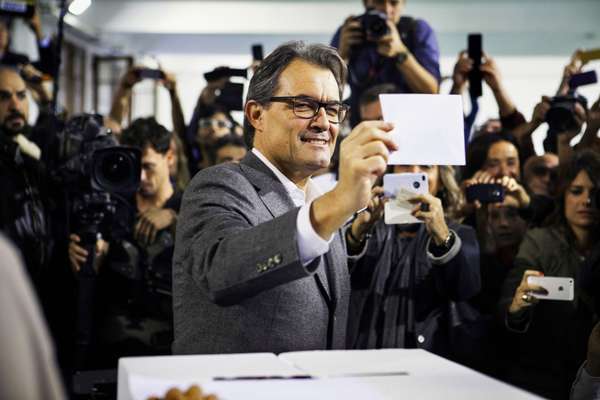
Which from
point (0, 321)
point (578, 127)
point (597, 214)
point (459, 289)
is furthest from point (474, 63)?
point (0, 321)

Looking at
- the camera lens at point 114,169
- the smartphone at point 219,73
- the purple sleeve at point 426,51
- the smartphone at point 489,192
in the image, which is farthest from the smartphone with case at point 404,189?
the smartphone at point 219,73

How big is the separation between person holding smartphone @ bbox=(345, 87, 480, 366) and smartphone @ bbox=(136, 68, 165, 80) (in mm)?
1682

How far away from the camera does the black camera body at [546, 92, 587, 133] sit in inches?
131

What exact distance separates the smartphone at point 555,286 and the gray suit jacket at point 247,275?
41.0 inches

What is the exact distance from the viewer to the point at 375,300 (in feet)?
8.86

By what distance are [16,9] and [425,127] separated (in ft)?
8.18

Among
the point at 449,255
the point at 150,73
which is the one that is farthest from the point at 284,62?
the point at 150,73

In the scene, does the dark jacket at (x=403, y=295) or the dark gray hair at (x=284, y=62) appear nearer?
the dark gray hair at (x=284, y=62)

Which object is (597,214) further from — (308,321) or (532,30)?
(532,30)

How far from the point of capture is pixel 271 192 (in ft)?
5.65

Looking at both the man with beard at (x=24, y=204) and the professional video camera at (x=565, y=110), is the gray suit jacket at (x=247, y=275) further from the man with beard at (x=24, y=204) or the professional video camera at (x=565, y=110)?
the professional video camera at (x=565, y=110)

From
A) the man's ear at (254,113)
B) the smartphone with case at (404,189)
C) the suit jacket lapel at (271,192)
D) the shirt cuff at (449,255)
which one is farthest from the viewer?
the shirt cuff at (449,255)

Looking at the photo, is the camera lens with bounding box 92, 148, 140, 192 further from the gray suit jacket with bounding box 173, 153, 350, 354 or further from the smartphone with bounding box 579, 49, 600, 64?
the smartphone with bounding box 579, 49, 600, 64

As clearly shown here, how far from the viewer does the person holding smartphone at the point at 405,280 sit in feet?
8.43
